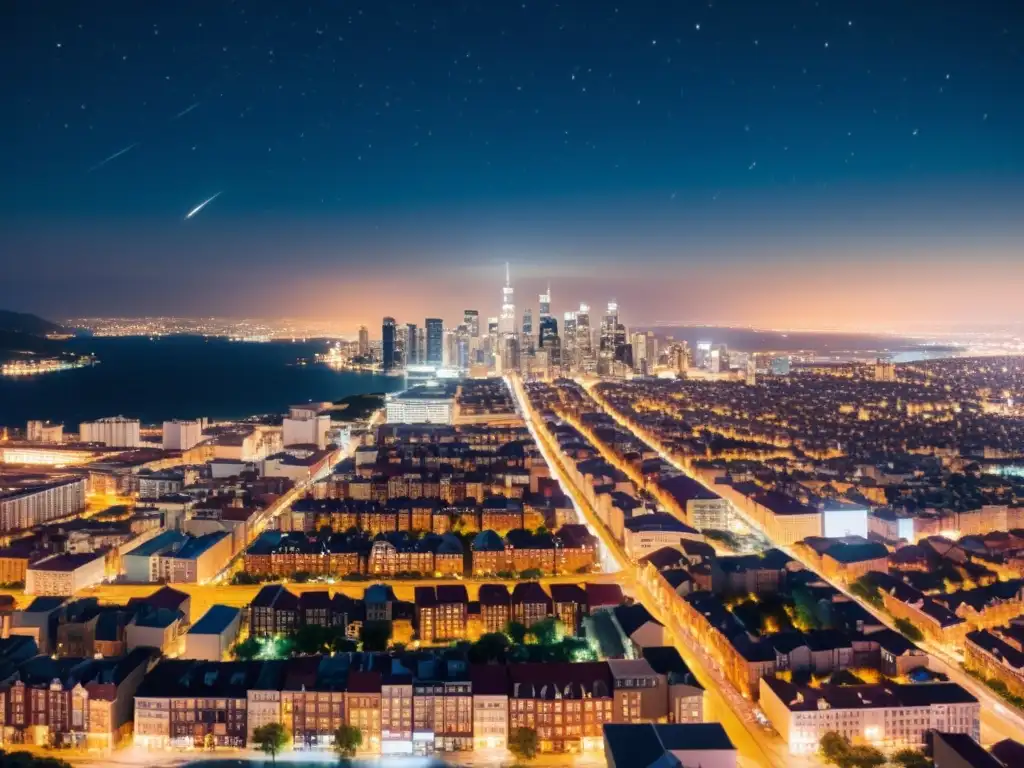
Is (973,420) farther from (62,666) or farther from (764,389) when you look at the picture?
(62,666)

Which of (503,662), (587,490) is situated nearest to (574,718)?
(503,662)

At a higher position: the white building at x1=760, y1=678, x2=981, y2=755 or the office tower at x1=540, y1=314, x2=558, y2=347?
the office tower at x1=540, y1=314, x2=558, y2=347

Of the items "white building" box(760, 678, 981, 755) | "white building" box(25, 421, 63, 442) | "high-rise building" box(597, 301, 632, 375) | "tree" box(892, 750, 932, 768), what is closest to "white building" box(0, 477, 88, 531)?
"white building" box(25, 421, 63, 442)

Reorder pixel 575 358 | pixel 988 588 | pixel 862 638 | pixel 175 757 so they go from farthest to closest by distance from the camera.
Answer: pixel 575 358
pixel 988 588
pixel 862 638
pixel 175 757

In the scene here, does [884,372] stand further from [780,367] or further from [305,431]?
[305,431]

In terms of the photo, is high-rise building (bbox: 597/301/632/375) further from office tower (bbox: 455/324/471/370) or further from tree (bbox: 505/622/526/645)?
tree (bbox: 505/622/526/645)
